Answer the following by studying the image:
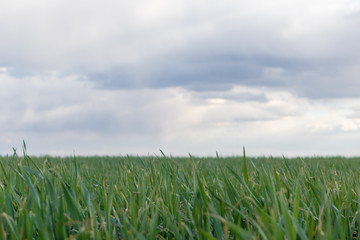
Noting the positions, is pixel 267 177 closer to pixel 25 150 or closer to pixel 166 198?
pixel 166 198

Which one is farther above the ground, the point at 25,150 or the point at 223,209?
the point at 25,150

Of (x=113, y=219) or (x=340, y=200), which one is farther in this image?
(x=340, y=200)

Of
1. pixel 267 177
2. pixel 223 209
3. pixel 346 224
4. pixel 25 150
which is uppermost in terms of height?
pixel 25 150

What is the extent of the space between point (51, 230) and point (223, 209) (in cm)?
71

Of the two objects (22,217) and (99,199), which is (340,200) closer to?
(99,199)

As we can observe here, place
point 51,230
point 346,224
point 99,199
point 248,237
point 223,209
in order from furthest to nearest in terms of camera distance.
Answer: point 99,199 → point 346,224 → point 223,209 → point 51,230 → point 248,237

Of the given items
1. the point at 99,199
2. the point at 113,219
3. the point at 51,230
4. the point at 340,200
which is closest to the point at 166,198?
the point at 113,219

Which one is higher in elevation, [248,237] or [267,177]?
[267,177]

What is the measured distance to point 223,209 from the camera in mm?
1608

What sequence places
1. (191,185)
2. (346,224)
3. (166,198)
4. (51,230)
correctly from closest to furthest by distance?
(51,230) < (346,224) < (166,198) < (191,185)

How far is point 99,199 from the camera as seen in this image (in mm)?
2211

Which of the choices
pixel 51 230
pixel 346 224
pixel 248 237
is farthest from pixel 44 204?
pixel 346 224

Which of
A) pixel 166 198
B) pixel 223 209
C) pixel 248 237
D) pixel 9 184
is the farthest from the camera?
pixel 9 184

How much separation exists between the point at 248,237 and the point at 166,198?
83 centimetres
